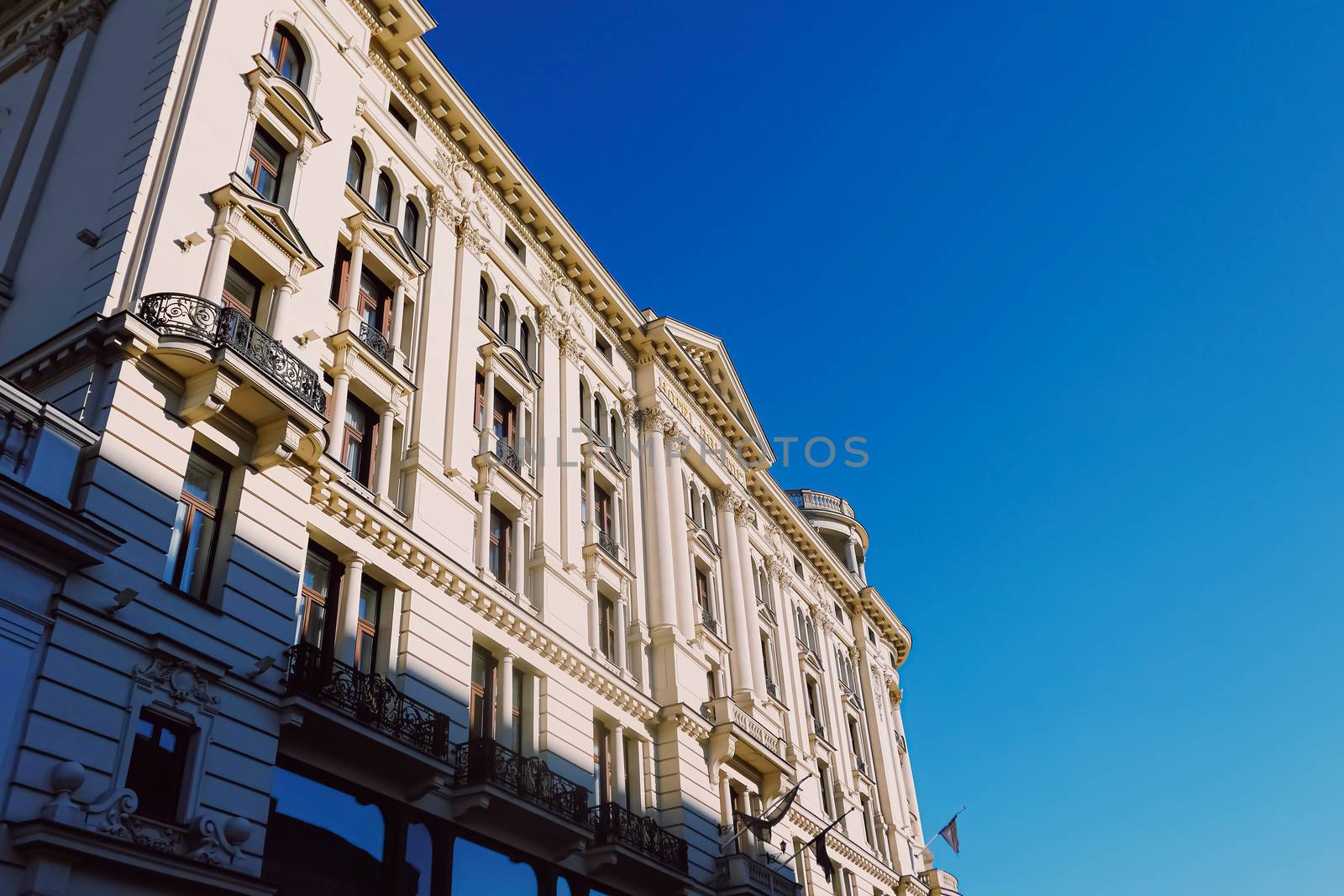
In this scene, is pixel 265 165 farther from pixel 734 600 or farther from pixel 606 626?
pixel 734 600

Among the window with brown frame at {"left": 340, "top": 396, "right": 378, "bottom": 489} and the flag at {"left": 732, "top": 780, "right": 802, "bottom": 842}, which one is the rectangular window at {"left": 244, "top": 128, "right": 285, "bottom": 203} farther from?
the flag at {"left": 732, "top": 780, "right": 802, "bottom": 842}

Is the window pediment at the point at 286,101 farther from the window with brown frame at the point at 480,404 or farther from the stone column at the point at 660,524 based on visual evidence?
the stone column at the point at 660,524

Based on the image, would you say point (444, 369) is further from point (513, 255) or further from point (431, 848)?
point (431, 848)

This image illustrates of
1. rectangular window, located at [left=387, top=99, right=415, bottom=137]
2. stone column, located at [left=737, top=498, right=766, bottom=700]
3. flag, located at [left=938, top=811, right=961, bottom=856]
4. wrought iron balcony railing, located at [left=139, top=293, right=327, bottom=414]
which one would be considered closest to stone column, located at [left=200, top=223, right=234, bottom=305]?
wrought iron balcony railing, located at [left=139, top=293, right=327, bottom=414]

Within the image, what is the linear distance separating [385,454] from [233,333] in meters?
6.20

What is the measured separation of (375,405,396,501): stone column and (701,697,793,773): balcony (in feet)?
47.3

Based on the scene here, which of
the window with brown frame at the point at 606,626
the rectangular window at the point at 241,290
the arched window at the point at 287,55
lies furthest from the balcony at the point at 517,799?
the arched window at the point at 287,55

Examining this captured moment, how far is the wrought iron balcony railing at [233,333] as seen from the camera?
18938 mm

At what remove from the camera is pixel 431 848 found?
74.3 ft

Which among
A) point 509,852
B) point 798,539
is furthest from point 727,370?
point 509,852

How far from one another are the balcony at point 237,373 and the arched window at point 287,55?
333 inches

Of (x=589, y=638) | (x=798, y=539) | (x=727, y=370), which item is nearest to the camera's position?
(x=589, y=638)

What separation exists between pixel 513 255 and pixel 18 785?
76.4ft

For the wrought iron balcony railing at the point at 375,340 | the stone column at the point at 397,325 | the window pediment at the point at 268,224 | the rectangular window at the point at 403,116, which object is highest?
the rectangular window at the point at 403,116
